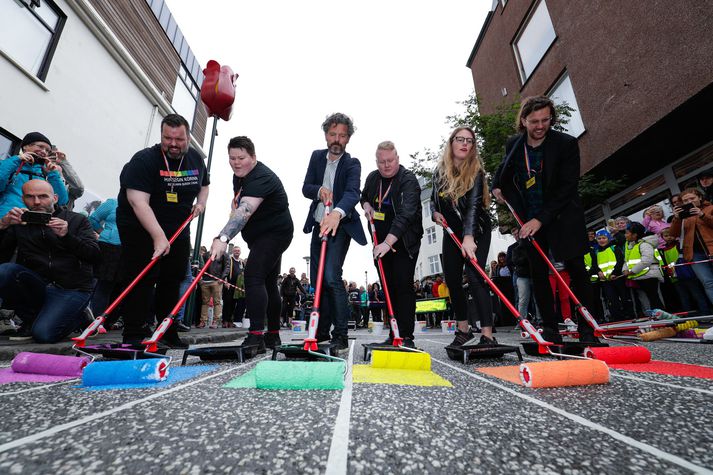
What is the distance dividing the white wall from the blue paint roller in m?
6.87

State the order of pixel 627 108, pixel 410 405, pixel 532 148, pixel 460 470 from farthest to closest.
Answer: pixel 627 108 < pixel 532 148 < pixel 410 405 < pixel 460 470

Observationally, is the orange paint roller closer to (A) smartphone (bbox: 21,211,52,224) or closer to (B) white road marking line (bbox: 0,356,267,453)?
(B) white road marking line (bbox: 0,356,267,453)

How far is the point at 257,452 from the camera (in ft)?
2.54

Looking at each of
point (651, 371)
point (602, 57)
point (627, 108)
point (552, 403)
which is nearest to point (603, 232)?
point (627, 108)

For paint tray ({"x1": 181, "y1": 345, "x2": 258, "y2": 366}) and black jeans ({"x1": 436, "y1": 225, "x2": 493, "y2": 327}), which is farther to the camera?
black jeans ({"x1": 436, "y1": 225, "x2": 493, "y2": 327})

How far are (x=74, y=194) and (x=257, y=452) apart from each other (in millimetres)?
5416

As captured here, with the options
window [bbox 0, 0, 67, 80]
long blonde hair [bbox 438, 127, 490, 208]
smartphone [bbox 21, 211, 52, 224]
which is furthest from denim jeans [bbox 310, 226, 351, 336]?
window [bbox 0, 0, 67, 80]

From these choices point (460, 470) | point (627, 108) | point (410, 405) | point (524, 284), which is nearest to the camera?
point (460, 470)

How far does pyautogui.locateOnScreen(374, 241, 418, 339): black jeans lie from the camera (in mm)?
2760

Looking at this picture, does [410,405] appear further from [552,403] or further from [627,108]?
[627,108]

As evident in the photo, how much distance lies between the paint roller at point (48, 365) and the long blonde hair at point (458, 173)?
2.75 meters

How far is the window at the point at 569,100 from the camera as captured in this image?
28.7 feet

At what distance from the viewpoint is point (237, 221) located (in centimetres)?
243

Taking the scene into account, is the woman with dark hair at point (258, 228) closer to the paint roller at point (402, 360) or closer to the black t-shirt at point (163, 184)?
the black t-shirt at point (163, 184)
